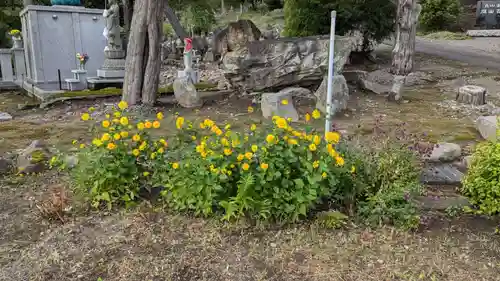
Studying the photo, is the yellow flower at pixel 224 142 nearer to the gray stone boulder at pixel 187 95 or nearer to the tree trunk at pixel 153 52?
the tree trunk at pixel 153 52

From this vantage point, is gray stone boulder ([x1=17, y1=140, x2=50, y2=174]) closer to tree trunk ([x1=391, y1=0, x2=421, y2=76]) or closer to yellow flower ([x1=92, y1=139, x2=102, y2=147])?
yellow flower ([x1=92, y1=139, x2=102, y2=147])

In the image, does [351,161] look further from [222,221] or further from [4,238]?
[4,238]

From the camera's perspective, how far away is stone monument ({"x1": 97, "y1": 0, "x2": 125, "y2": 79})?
10.4 metres

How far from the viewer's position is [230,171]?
276 cm

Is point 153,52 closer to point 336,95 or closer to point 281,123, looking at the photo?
point 336,95

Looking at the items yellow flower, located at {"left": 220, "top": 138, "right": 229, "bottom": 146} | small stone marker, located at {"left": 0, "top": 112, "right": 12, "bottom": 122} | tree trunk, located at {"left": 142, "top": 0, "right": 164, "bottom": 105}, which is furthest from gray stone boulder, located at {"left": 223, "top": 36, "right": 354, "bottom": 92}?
yellow flower, located at {"left": 220, "top": 138, "right": 229, "bottom": 146}

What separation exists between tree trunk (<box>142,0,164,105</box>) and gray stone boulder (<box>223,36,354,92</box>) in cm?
131

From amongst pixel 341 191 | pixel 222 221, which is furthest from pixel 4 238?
pixel 341 191

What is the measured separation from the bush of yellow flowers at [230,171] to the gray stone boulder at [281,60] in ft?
15.7

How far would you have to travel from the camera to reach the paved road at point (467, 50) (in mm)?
13808

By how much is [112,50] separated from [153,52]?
385 centimetres

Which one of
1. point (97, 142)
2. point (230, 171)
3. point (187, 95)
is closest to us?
point (230, 171)

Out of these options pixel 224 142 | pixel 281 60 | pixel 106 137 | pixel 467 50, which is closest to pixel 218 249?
pixel 224 142

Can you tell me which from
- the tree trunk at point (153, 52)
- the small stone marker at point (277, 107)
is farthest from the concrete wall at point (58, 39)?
the small stone marker at point (277, 107)
